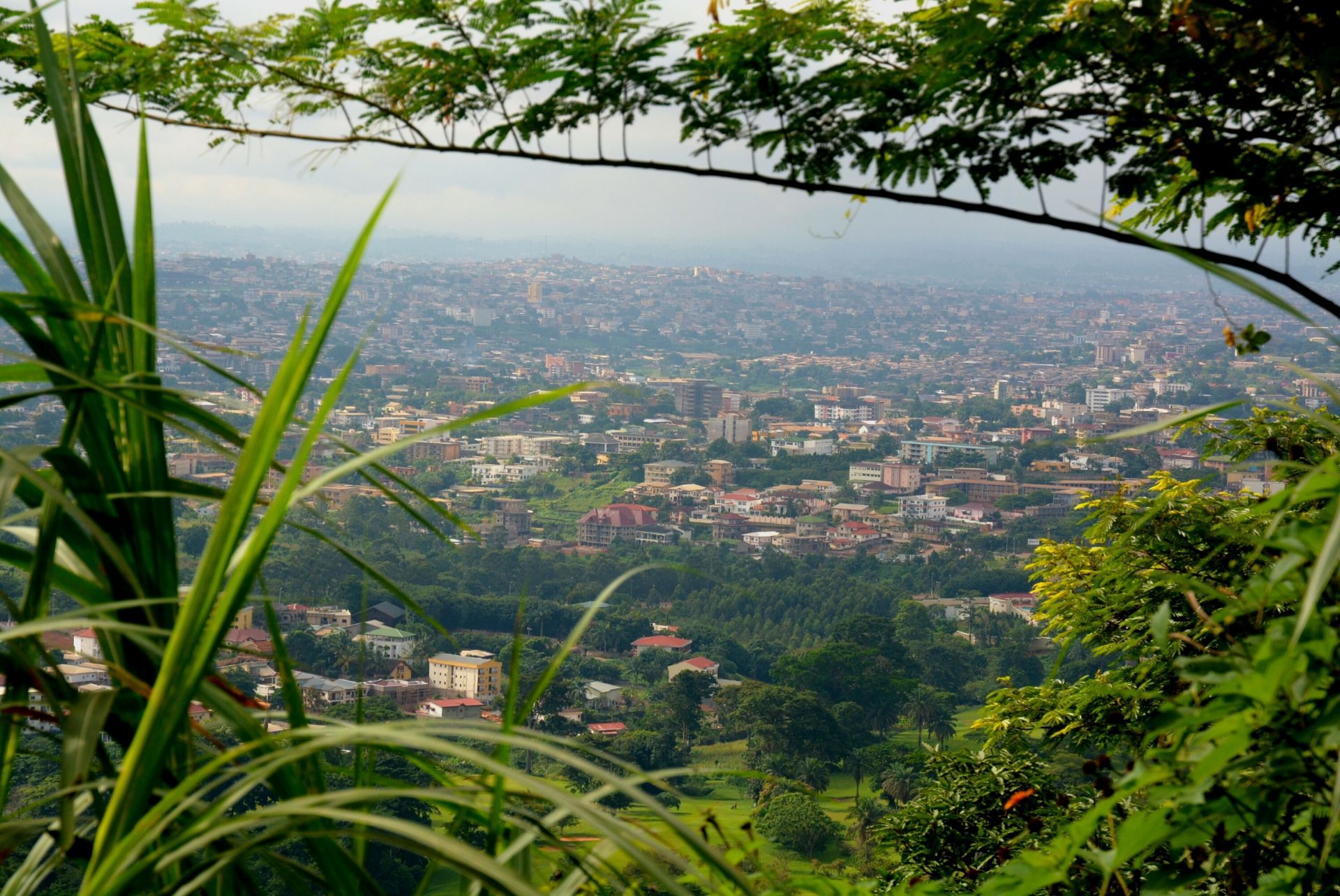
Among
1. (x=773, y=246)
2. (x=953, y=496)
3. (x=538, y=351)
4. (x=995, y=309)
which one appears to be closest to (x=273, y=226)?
(x=773, y=246)

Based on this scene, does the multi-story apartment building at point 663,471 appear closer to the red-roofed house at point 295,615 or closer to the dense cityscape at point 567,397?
the red-roofed house at point 295,615

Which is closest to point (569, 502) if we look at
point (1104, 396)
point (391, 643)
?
point (391, 643)

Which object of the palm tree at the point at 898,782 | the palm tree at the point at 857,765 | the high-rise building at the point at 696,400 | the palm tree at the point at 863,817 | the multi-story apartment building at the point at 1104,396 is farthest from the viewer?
the high-rise building at the point at 696,400

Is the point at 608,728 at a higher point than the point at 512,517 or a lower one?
lower

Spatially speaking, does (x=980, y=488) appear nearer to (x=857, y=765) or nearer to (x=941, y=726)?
(x=941, y=726)

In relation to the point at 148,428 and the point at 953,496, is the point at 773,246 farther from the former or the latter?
the point at 148,428

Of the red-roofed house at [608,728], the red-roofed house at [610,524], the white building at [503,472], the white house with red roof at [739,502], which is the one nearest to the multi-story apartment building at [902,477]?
the white house with red roof at [739,502]
